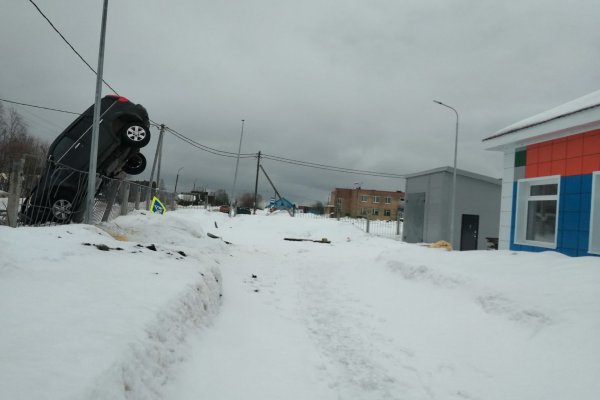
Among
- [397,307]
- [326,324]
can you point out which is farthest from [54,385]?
[397,307]

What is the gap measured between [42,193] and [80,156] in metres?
1.16

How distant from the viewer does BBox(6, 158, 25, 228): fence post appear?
5.79 meters

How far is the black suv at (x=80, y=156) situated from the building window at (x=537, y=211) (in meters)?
9.82

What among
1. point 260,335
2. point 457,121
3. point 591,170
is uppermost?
point 457,121

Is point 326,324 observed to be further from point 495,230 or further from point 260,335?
point 495,230

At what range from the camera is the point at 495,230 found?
2069cm

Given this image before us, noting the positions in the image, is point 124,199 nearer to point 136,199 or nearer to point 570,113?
point 136,199

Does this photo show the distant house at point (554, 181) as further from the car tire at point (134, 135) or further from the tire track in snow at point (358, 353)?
the car tire at point (134, 135)

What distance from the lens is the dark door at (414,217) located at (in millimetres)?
21578

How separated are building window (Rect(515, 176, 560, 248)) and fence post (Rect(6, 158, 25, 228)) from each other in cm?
1083

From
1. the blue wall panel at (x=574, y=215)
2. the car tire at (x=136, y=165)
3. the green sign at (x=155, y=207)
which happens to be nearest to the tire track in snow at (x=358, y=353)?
the blue wall panel at (x=574, y=215)

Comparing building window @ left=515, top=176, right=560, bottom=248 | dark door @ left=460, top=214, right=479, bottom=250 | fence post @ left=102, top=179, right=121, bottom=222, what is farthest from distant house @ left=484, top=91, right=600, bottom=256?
dark door @ left=460, top=214, right=479, bottom=250

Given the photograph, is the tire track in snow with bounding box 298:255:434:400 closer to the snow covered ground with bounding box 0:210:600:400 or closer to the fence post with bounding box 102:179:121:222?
the snow covered ground with bounding box 0:210:600:400

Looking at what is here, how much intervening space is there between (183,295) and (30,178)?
483 cm
